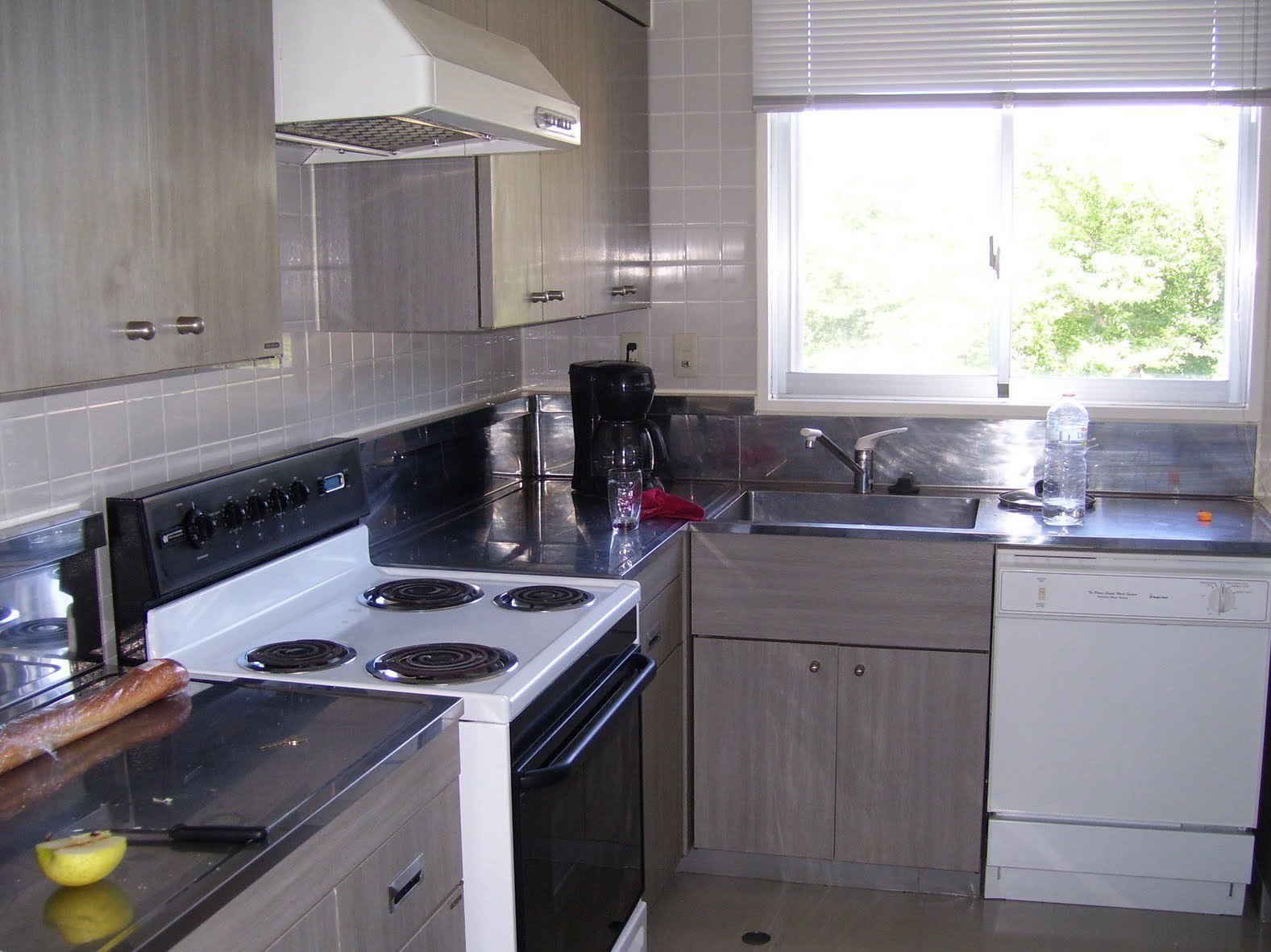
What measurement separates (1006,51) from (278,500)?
214cm

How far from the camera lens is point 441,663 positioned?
6.56 ft

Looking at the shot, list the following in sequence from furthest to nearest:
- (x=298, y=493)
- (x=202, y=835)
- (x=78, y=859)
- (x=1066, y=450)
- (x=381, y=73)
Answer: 1. (x=1066, y=450)
2. (x=298, y=493)
3. (x=381, y=73)
4. (x=202, y=835)
5. (x=78, y=859)

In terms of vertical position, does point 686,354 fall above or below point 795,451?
above

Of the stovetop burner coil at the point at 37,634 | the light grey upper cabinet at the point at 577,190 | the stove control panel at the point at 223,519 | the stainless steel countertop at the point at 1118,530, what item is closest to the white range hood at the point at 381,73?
the light grey upper cabinet at the point at 577,190

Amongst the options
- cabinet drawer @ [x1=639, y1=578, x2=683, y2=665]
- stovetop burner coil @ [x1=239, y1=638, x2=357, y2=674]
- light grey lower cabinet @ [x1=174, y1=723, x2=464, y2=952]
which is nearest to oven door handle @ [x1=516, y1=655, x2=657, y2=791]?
light grey lower cabinet @ [x1=174, y1=723, x2=464, y2=952]

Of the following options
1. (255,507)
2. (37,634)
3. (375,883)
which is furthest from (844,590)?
(37,634)

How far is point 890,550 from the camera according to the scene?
2.94 meters

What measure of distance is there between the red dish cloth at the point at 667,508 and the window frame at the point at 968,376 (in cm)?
59

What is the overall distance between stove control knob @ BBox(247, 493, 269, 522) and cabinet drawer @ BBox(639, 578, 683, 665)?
80cm

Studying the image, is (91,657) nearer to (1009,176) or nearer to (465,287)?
(465,287)

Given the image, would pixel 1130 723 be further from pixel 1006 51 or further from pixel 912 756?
pixel 1006 51

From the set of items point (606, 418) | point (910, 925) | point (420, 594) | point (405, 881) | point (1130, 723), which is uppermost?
point (606, 418)

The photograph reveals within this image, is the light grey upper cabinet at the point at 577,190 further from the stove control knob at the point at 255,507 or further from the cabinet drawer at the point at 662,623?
the cabinet drawer at the point at 662,623

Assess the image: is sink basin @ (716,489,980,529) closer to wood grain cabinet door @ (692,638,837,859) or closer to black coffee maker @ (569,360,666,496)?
black coffee maker @ (569,360,666,496)
